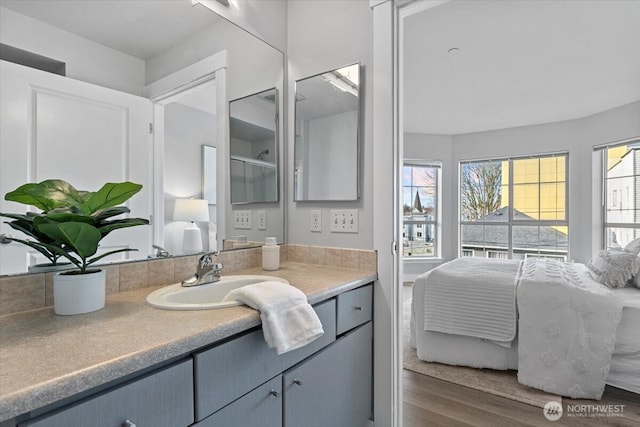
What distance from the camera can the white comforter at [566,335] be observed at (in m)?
1.99

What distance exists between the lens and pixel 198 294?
1222 millimetres

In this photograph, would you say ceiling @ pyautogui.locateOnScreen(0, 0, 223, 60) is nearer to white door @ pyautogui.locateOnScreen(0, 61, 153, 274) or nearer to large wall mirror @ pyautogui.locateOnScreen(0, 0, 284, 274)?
large wall mirror @ pyautogui.locateOnScreen(0, 0, 284, 274)

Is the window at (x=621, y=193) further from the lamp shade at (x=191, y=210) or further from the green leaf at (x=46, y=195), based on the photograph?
the green leaf at (x=46, y=195)

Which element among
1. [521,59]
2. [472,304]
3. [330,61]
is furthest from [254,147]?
[521,59]

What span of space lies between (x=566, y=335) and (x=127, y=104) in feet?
8.78

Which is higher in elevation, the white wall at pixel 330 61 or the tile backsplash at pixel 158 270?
the white wall at pixel 330 61

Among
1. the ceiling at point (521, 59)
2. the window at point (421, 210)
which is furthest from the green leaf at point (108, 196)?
the window at point (421, 210)

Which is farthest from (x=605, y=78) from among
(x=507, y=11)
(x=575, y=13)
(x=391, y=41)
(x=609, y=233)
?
(x=391, y=41)

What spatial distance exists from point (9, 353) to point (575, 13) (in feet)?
10.7

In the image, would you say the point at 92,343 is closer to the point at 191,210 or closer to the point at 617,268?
the point at 191,210

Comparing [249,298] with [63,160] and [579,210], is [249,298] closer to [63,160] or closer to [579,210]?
[63,160]

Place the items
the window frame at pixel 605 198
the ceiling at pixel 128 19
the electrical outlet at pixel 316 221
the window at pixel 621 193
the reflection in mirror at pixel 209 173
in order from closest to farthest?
1. the ceiling at pixel 128 19
2. the reflection in mirror at pixel 209 173
3. the electrical outlet at pixel 316 221
4. the window at pixel 621 193
5. the window frame at pixel 605 198

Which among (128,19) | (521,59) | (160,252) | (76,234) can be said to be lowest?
(160,252)

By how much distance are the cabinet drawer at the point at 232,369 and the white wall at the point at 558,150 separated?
4953mm
